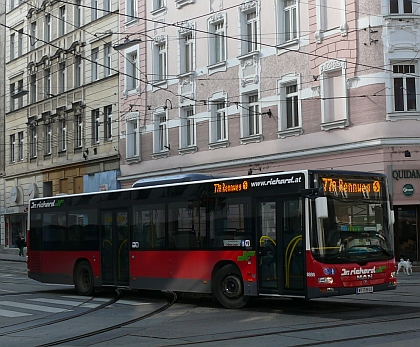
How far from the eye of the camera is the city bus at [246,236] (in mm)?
14875

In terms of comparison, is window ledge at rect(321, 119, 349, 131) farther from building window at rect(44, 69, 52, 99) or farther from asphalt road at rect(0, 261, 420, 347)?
building window at rect(44, 69, 52, 99)

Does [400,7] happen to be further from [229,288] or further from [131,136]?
[131,136]

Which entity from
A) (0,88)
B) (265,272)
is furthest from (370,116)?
(0,88)

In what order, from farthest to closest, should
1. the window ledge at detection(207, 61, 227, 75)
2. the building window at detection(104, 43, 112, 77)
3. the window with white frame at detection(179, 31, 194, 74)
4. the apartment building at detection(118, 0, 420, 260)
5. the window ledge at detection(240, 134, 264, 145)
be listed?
the building window at detection(104, 43, 112, 77)
the window with white frame at detection(179, 31, 194, 74)
the window ledge at detection(207, 61, 227, 75)
the window ledge at detection(240, 134, 264, 145)
the apartment building at detection(118, 0, 420, 260)

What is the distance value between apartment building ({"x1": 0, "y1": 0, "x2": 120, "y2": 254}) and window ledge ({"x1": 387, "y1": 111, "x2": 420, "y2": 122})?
53.6 ft

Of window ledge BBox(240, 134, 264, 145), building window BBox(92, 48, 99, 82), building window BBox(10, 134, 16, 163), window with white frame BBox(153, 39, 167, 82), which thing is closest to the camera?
window ledge BBox(240, 134, 264, 145)

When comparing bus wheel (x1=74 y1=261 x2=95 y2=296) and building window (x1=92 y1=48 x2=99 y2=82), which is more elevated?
building window (x1=92 y1=48 x2=99 y2=82)

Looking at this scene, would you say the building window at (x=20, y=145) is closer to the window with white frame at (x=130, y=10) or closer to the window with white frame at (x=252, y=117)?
the window with white frame at (x=130, y=10)

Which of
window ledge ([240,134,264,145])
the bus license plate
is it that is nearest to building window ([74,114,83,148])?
window ledge ([240,134,264,145])

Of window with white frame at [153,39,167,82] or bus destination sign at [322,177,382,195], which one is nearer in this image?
bus destination sign at [322,177,382,195]

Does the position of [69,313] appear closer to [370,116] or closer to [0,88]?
[370,116]

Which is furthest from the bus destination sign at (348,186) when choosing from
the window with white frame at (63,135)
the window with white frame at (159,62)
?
the window with white frame at (63,135)

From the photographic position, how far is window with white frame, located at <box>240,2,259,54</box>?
32.6m

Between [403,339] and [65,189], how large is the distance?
37.0 m
